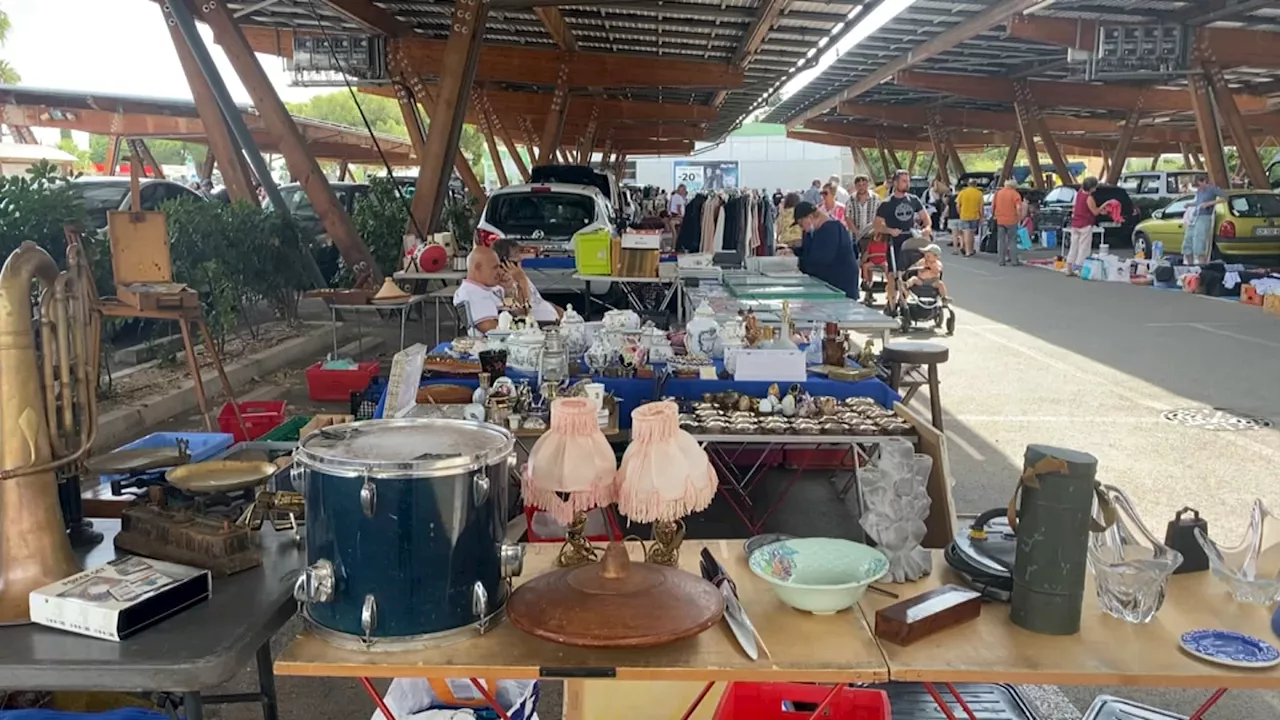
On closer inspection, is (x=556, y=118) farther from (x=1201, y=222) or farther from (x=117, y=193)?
(x=1201, y=222)

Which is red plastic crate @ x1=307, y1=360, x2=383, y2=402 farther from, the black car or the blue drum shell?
the black car

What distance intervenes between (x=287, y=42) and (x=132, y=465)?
13982mm

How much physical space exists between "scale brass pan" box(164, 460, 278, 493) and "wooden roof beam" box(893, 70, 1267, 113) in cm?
2213

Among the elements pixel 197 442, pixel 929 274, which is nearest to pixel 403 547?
pixel 197 442

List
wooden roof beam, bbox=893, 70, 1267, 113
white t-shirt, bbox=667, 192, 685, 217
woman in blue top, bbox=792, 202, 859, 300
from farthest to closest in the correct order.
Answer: white t-shirt, bbox=667, 192, 685, 217 → wooden roof beam, bbox=893, 70, 1267, 113 → woman in blue top, bbox=792, 202, 859, 300

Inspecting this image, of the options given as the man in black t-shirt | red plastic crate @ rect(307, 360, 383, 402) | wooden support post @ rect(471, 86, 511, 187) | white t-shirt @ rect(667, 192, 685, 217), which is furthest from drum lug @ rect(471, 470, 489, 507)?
white t-shirt @ rect(667, 192, 685, 217)

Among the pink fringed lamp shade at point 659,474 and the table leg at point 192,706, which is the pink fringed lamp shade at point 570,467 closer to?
the pink fringed lamp shade at point 659,474

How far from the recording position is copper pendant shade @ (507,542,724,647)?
2.03 meters

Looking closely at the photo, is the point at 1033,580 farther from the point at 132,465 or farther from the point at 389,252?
the point at 389,252

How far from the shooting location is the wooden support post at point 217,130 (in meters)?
10.7

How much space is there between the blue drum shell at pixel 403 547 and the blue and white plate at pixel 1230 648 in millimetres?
1574

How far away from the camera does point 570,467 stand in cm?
214

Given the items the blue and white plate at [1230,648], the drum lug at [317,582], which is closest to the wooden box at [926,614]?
the blue and white plate at [1230,648]

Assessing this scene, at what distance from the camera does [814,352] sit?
18.3 feet
